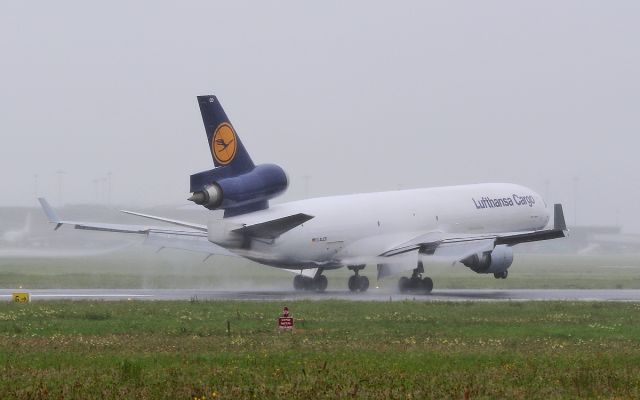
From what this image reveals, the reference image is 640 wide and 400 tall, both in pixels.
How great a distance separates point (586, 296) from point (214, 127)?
19.9m

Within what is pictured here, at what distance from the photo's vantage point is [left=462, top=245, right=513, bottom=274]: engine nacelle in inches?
2186

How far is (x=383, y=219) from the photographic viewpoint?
191ft

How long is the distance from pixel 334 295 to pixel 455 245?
6867 mm

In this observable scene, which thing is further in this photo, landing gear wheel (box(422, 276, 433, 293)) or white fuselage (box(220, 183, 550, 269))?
landing gear wheel (box(422, 276, 433, 293))

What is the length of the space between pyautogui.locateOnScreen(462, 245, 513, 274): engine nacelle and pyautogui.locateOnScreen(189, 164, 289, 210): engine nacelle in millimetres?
10958

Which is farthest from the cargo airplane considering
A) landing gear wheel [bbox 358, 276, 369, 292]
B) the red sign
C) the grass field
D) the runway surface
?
the red sign

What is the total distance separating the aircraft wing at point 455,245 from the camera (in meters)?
54.8

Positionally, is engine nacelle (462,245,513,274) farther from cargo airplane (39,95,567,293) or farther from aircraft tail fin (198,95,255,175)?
aircraft tail fin (198,95,255,175)

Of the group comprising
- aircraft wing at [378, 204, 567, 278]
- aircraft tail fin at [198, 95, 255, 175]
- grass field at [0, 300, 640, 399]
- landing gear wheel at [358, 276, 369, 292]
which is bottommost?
grass field at [0, 300, 640, 399]

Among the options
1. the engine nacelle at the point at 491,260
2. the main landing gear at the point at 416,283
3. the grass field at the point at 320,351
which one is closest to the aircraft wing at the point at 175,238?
the main landing gear at the point at 416,283

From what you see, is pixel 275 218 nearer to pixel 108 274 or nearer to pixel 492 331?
pixel 492 331

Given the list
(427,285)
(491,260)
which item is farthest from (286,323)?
(491,260)

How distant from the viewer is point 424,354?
24.8 meters

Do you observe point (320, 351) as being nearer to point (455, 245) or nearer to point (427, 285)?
point (427, 285)
